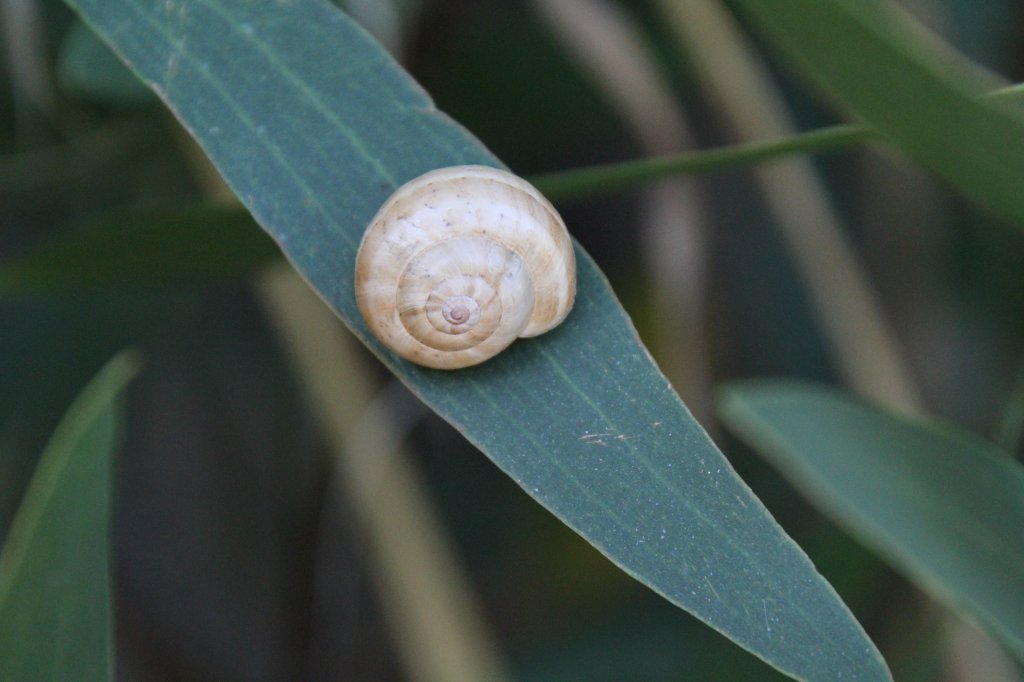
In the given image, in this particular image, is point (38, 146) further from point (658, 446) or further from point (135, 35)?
point (658, 446)

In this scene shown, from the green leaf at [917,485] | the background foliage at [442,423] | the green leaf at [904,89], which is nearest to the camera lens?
the green leaf at [904,89]

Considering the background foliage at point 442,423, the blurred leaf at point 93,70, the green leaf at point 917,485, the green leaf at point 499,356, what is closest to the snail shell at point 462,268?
the green leaf at point 499,356

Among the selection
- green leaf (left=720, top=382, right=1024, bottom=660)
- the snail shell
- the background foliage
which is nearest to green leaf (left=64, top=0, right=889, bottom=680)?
the snail shell

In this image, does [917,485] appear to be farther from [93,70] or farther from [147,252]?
[93,70]

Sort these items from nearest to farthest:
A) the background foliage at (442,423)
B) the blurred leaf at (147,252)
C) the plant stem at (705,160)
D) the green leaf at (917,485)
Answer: the plant stem at (705,160) → the green leaf at (917,485) → the blurred leaf at (147,252) → the background foliage at (442,423)

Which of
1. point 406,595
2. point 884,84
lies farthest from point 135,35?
point 406,595

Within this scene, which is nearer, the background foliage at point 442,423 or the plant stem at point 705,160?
the plant stem at point 705,160

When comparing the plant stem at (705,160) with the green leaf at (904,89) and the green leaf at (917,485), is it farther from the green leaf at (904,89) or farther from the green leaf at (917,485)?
the green leaf at (917,485)

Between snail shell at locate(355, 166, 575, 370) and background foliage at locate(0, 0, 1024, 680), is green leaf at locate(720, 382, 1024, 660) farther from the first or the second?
background foliage at locate(0, 0, 1024, 680)
